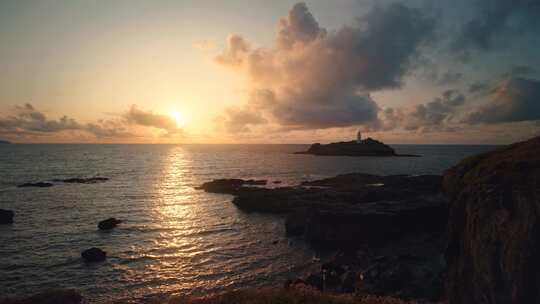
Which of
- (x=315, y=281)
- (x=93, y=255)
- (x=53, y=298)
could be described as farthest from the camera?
(x=93, y=255)

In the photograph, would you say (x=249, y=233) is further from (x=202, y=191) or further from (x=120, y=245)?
A: (x=202, y=191)

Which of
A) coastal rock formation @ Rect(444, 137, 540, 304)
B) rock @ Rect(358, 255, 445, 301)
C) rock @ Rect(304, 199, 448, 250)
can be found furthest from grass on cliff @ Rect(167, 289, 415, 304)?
rock @ Rect(304, 199, 448, 250)

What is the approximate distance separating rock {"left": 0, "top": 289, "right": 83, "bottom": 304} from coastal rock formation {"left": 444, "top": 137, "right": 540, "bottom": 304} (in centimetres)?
2390

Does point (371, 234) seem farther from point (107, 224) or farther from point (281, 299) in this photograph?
point (107, 224)

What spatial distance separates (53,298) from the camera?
19000 mm

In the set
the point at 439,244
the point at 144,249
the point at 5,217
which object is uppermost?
the point at 5,217

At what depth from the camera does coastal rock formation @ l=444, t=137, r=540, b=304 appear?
39.2ft

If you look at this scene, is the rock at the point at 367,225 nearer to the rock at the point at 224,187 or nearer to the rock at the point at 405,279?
the rock at the point at 405,279

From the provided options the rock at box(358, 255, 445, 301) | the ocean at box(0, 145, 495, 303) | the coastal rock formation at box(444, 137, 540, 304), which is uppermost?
the coastal rock formation at box(444, 137, 540, 304)

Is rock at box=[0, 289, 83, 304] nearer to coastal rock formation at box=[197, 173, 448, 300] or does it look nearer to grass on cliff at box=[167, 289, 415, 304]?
grass on cliff at box=[167, 289, 415, 304]

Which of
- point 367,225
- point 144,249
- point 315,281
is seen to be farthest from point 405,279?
point 144,249

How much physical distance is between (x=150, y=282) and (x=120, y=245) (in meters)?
10.4

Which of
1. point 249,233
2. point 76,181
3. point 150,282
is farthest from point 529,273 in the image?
point 76,181

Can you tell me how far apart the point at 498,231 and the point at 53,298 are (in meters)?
26.3
